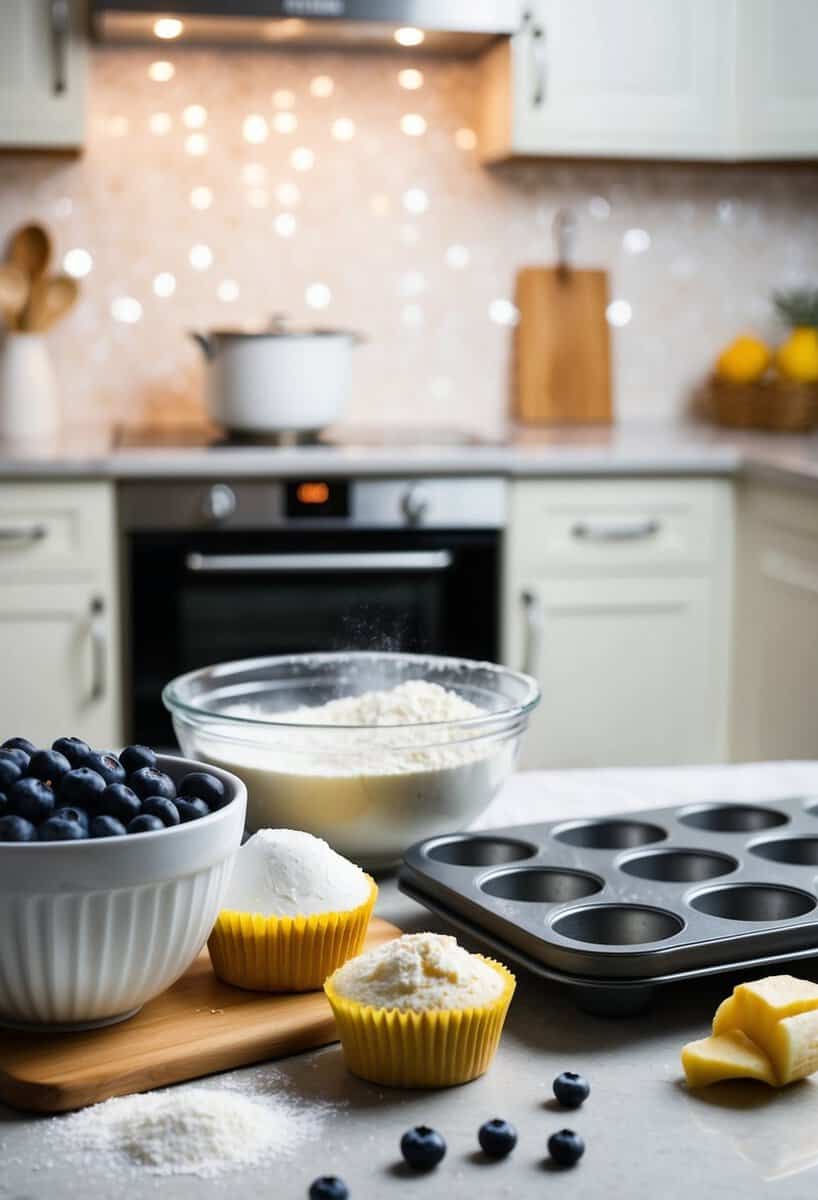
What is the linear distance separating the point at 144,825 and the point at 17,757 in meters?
0.08

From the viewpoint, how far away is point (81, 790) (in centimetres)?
82

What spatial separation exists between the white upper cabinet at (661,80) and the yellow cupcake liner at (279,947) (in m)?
2.57

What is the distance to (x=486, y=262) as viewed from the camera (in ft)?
11.7

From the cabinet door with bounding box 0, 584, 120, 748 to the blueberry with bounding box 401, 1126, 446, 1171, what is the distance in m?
2.23

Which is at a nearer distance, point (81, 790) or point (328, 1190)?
point (328, 1190)

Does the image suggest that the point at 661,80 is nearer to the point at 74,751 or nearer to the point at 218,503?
the point at 218,503

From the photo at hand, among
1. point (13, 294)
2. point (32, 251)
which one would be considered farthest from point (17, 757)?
point (32, 251)

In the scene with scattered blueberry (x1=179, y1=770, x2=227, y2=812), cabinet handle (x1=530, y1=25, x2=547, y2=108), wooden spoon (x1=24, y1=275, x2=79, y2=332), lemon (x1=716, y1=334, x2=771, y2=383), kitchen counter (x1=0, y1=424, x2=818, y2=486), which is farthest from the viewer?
lemon (x1=716, y1=334, x2=771, y2=383)

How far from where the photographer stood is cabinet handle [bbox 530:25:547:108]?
3.14 m

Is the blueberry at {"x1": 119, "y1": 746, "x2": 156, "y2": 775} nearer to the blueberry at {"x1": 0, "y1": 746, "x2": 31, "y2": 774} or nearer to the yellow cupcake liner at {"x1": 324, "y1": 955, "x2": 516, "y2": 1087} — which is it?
the blueberry at {"x1": 0, "y1": 746, "x2": 31, "y2": 774}

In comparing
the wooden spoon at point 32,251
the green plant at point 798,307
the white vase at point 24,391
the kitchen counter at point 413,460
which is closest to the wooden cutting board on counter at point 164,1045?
the kitchen counter at point 413,460

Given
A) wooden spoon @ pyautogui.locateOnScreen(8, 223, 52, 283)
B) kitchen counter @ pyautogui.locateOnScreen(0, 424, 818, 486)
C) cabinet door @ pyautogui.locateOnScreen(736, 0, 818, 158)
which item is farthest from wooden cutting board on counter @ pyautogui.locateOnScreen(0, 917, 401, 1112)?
cabinet door @ pyautogui.locateOnScreen(736, 0, 818, 158)

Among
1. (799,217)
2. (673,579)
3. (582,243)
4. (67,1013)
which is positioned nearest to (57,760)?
(67,1013)

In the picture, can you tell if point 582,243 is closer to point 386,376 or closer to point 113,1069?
point 386,376
